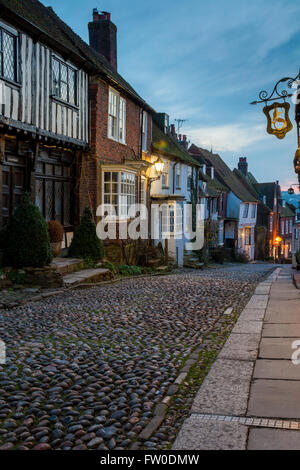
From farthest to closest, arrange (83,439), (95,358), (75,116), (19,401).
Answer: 1. (75,116)
2. (95,358)
3. (19,401)
4. (83,439)

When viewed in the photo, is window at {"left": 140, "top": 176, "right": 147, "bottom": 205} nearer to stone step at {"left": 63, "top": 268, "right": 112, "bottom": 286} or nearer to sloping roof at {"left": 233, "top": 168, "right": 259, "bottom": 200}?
stone step at {"left": 63, "top": 268, "right": 112, "bottom": 286}

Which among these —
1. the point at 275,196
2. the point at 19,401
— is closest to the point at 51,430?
the point at 19,401

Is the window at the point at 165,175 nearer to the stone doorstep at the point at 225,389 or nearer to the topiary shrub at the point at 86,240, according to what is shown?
the topiary shrub at the point at 86,240

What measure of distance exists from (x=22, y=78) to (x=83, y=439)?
10.2 meters

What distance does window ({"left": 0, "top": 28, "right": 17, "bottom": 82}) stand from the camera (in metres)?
10.8

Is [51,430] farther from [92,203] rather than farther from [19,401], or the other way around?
[92,203]

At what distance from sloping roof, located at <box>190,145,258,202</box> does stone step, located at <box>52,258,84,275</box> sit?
89.8 feet

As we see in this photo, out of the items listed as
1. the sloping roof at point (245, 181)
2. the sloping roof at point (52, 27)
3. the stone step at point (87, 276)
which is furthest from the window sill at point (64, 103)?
the sloping roof at point (245, 181)

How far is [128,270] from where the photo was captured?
1616cm

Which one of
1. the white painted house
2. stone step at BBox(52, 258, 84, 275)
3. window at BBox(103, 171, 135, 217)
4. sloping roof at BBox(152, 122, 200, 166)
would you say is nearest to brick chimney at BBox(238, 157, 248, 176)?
the white painted house

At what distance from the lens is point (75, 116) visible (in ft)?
47.3

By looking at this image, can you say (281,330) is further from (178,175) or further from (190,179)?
(190,179)

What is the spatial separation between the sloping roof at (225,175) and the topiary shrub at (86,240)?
26.3 metres

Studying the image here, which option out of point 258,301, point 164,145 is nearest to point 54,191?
point 258,301
